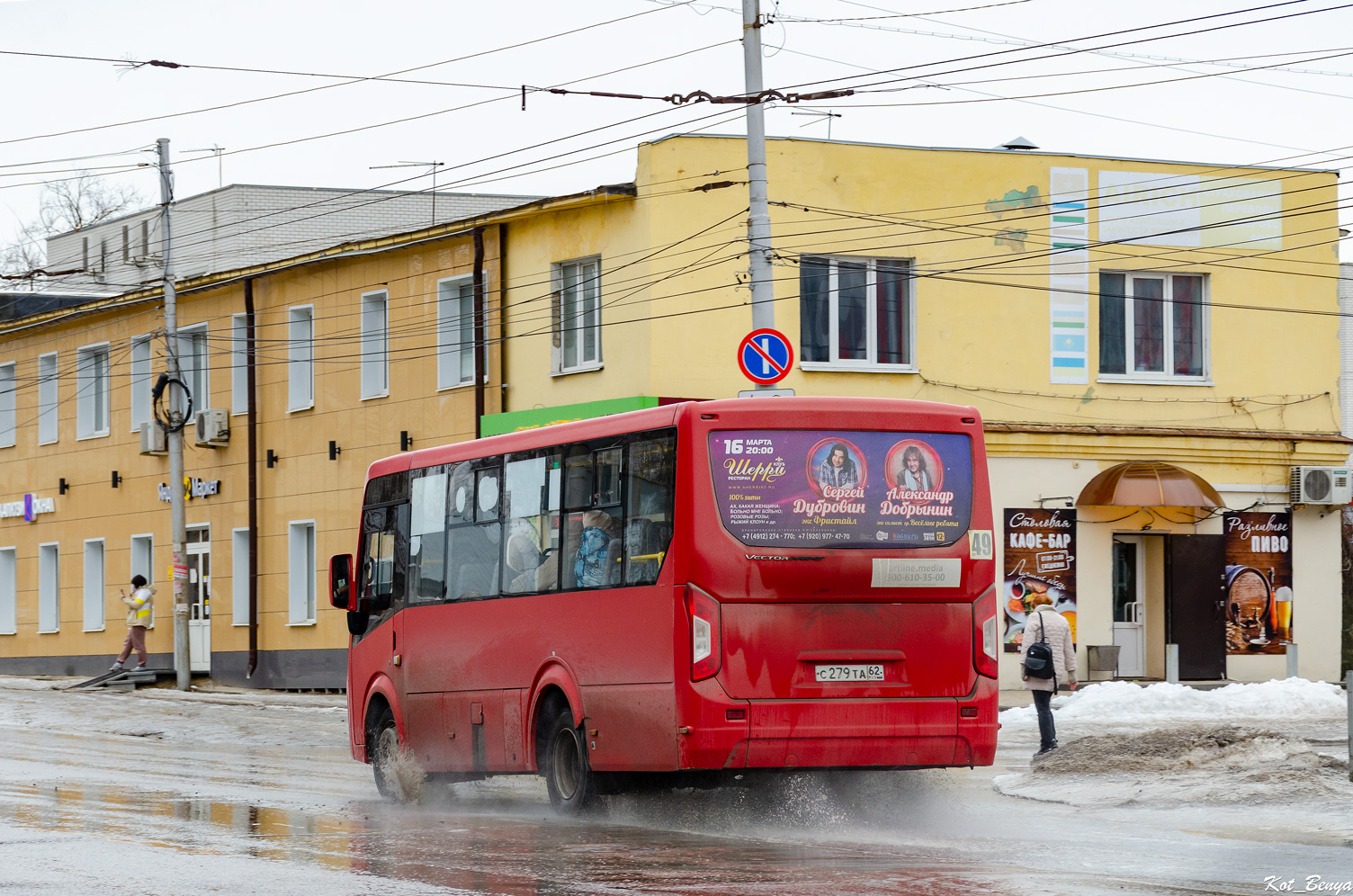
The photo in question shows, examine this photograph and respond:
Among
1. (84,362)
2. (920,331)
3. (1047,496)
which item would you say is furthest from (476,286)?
(84,362)

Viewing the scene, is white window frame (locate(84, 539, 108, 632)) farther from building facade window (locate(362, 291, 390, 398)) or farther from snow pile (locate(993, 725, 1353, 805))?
snow pile (locate(993, 725, 1353, 805))

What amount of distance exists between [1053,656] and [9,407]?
31.4m

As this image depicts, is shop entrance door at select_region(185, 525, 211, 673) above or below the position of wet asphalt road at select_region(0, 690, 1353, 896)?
below

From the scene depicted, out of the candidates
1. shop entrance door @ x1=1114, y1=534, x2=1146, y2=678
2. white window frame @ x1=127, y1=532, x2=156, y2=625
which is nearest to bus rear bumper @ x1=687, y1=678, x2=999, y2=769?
shop entrance door @ x1=1114, y1=534, x2=1146, y2=678

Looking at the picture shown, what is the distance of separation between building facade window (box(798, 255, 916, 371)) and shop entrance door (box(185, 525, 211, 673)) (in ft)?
47.1

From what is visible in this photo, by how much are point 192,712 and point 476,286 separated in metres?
7.79

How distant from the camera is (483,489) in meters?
14.2

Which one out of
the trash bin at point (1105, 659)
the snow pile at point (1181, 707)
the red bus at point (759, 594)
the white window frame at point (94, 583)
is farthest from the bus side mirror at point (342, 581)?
the white window frame at point (94, 583)

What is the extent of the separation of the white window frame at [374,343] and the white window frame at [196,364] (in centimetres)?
501

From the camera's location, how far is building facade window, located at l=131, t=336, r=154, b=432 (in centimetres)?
3725

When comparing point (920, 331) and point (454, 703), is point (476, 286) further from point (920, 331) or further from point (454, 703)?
point (454, 703)

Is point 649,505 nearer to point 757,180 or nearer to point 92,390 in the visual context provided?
point 757,180

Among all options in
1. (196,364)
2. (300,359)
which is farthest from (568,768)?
(196,364)

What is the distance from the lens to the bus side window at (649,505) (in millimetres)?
11859
